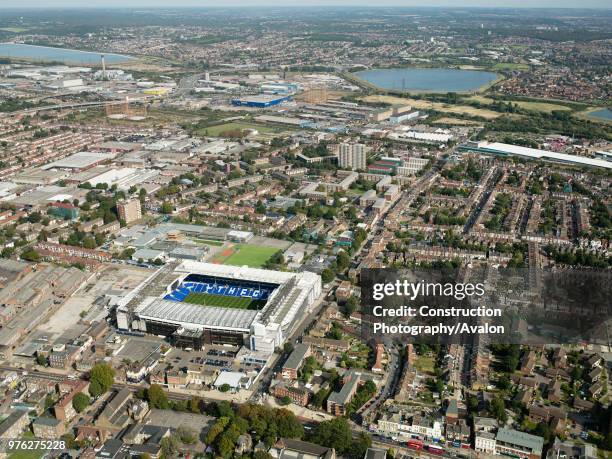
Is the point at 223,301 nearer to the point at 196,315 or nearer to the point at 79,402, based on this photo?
the point at 196,315

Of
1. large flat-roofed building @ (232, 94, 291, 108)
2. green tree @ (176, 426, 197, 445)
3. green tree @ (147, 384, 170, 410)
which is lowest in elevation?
green tree @ (176, 426, 197, 445)

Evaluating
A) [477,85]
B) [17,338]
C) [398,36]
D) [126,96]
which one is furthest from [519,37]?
[17,338]

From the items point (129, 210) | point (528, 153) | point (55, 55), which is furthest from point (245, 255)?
point (55, 55)

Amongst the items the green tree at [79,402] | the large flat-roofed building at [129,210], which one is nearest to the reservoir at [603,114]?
the large flat-roofed building at [129,210]

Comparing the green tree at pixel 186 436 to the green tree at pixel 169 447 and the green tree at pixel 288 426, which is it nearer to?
the green tree at pixel 169 447

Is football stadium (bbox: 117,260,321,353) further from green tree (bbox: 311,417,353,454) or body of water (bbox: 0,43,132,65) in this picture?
body of water (bbox: 0,43,132,65)

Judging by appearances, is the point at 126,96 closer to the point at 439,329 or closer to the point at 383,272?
the point at 383,272

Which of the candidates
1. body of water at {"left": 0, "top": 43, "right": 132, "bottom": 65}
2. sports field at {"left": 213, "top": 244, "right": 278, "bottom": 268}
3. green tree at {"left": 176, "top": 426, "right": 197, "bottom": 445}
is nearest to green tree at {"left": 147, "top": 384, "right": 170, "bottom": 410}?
green tree at {"left": 176, "top": 426, "right": 197, "bottom": 445}

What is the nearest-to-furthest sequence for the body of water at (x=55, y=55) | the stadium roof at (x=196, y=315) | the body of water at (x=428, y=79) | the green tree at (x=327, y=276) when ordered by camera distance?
the stadium roof at (x=196, y=315)
the green tree at (x=327, y=276)
the body of water at (x=428, y=79)
the body of water at (x=55, y=55)
